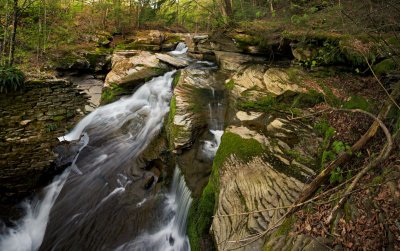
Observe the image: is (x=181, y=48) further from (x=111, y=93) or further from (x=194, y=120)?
(x=194, y=120)

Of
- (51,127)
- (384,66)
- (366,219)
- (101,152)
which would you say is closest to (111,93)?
(51,127)

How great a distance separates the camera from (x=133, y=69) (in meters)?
11.4

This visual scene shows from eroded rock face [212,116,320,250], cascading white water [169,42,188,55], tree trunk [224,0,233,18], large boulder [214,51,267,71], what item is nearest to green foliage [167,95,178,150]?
eroded rock face [212,116,320,250]

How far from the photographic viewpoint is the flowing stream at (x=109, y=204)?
557 centimetres

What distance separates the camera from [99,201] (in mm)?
6457

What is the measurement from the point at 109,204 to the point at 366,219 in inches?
211

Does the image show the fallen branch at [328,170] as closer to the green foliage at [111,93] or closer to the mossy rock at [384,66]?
the mossy rock at [384,66]

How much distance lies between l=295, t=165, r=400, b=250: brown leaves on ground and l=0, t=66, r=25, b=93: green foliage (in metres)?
Answer: 11.7

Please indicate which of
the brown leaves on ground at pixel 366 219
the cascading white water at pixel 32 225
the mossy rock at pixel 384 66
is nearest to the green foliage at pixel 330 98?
the mossy rock at pixel 384 66

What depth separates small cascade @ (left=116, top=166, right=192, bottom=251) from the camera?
5.35 metres

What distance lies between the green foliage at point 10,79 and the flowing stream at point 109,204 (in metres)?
4.06

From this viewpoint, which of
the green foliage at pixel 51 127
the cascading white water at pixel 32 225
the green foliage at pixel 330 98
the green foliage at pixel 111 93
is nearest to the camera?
the cascading white water at pixel 32 225

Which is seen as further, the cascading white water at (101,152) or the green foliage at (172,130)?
the green foliage at (172,130)

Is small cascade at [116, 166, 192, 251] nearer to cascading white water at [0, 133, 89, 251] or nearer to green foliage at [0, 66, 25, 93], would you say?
cascading white water at [0, 133, 89, 251]
